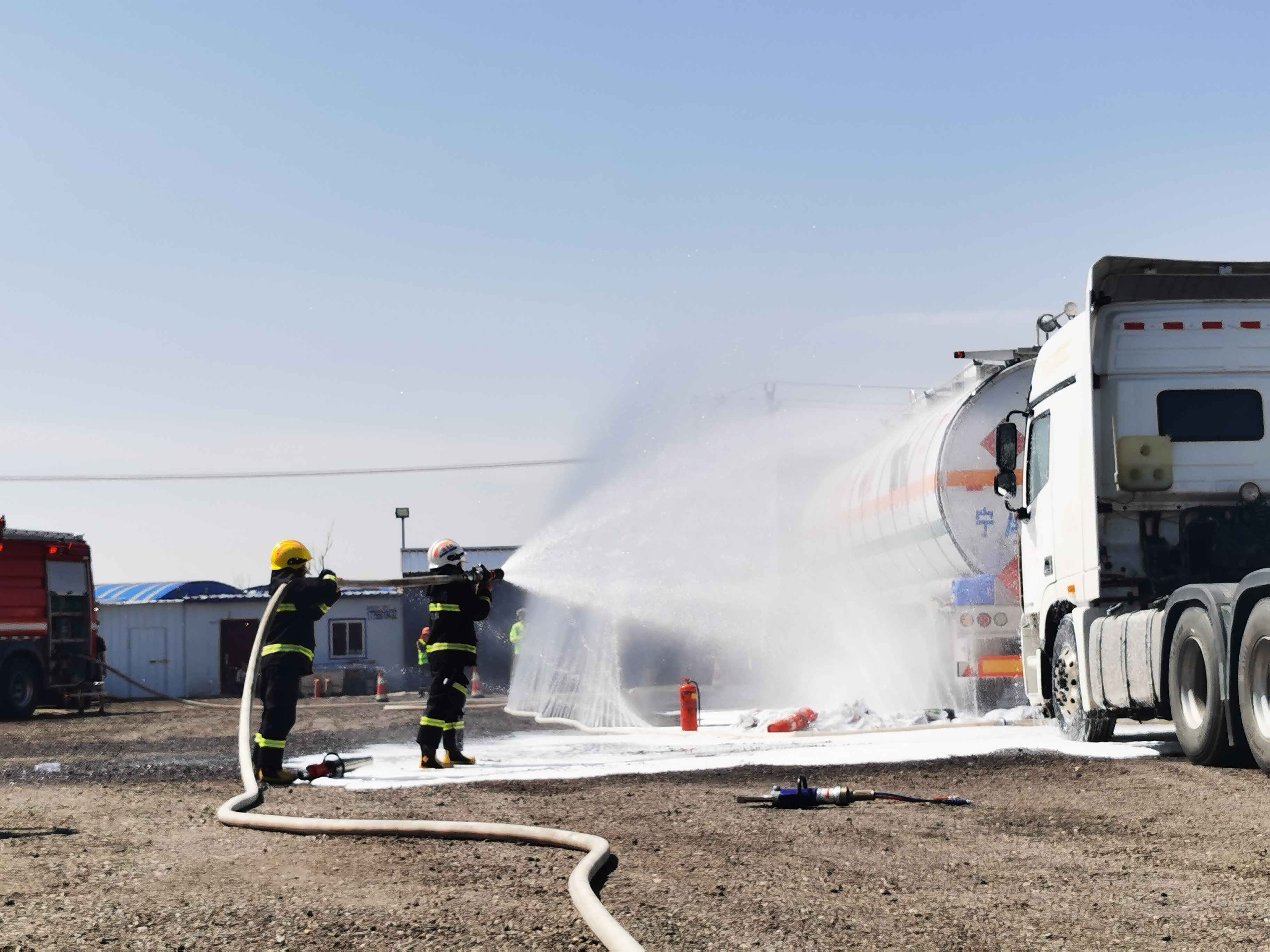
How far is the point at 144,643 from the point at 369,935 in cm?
3437

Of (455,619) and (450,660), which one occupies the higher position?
(455,619)

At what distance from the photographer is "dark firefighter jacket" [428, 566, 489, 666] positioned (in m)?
11.2

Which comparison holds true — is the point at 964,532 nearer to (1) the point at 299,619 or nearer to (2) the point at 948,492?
(2) the point at 948,492

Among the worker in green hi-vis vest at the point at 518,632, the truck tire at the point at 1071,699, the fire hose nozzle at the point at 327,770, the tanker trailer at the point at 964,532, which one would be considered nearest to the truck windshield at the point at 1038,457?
the truck tire at the point at 1071,699

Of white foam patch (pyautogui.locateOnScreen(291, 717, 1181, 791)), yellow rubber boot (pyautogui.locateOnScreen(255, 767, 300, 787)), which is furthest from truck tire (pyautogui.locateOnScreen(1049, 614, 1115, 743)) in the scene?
yellow rubber boot (pyautogui.locateOnScreen(255, 767, 300, 787))

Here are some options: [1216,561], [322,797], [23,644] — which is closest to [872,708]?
[1216,561]

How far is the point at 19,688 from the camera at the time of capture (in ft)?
77.6

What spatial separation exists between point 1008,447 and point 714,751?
355 cm

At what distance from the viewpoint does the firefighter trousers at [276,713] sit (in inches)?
399

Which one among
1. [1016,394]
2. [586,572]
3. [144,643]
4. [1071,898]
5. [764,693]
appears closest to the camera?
[1071,898]

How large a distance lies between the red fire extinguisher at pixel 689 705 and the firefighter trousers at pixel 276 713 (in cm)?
485

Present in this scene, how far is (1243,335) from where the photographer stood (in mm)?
10453

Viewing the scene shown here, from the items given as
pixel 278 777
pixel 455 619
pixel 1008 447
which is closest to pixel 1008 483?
pixel 1008 447

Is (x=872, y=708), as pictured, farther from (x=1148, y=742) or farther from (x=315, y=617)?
(x=315, y=617)
